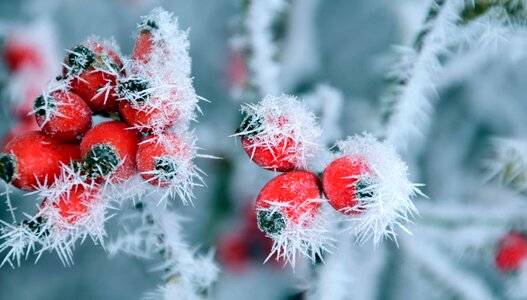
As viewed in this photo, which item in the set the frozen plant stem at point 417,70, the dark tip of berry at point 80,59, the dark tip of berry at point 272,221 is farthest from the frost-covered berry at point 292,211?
the frozen plant stem at point 417,70

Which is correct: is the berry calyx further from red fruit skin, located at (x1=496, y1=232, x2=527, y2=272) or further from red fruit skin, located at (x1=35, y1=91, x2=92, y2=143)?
red fruit skin, located at (x1=496, y1=232, x2=527, y2=272)

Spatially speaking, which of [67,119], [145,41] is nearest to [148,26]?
[145,41]

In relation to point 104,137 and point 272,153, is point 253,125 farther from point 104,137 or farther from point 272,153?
point 104,137

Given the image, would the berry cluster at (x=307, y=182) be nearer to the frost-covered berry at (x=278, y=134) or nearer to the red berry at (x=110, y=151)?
the frost-covered berry at (x=278, y=134)

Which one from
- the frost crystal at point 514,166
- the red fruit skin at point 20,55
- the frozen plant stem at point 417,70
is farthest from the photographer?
the red fruit skin at point 20,55

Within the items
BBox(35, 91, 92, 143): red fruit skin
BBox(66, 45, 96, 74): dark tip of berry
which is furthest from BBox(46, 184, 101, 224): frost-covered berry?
BBox(66, 45, 96, 74): dark tip of berry

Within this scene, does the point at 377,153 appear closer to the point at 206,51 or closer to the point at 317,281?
the point at 317,281

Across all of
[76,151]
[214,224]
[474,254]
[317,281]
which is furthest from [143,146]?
[474,254]
